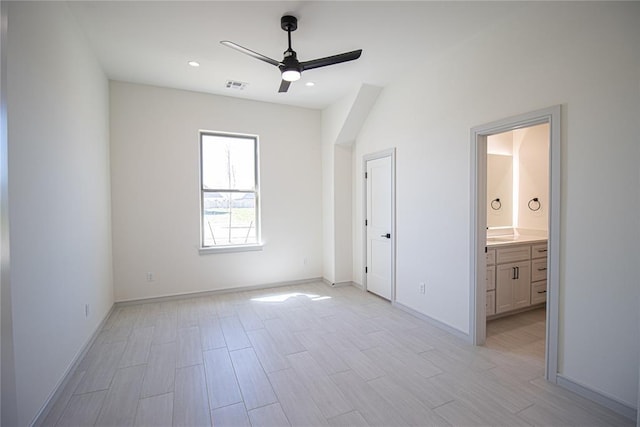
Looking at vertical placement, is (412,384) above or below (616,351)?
below

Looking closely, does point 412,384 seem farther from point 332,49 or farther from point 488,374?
point 332,49

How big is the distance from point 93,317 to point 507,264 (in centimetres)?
450

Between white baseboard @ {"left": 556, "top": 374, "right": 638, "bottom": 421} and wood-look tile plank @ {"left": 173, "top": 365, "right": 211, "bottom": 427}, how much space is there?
254 cm

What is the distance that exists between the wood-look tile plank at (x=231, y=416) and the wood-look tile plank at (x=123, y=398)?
52cm

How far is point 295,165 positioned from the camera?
511cm

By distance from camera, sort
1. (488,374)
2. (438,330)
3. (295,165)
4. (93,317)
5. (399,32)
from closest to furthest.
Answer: (488,374) < (399,32) < (93,317) < (438,330) < (295,165)

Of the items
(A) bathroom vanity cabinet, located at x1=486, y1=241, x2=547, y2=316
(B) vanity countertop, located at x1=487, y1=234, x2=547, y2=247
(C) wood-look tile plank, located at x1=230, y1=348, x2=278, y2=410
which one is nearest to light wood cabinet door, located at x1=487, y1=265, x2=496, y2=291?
(A) bathroom vanity cabinet, located at x1=486, y1=241, x2=547, y2=316

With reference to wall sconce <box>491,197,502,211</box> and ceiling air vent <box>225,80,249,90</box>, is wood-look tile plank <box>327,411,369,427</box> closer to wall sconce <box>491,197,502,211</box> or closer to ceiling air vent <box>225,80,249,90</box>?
wall sconce <box>491,197,502,211</box>

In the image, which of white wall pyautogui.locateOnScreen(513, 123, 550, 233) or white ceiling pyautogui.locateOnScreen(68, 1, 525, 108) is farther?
white wall pyautogui.locateOnScreen(513, 123, 550, 233)

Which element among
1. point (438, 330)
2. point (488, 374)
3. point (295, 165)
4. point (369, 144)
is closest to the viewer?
point (488, 374)

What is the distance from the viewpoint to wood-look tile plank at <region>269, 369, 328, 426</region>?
1955 mm

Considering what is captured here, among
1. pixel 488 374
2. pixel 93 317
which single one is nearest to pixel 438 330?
pixel 488 374

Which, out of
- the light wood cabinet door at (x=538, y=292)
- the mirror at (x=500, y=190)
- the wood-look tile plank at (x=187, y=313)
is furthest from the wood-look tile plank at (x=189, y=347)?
the mirror at (x=500, y=190)

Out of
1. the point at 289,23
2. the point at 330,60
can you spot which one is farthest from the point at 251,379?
the point at 289,23
